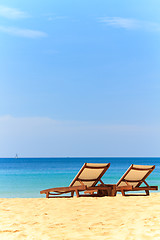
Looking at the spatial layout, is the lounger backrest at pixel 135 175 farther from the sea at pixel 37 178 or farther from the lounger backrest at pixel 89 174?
the sea at pixel 37 178

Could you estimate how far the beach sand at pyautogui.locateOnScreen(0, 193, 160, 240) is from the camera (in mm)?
4055

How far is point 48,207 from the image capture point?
598cm

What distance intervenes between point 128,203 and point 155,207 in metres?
0.63

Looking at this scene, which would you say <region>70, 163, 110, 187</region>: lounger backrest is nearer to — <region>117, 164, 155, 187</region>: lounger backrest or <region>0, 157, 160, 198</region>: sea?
<region>117, 164, 155, 187</region>: lounger backrest

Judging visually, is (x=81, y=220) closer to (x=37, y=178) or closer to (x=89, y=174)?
(x=89, y=174)

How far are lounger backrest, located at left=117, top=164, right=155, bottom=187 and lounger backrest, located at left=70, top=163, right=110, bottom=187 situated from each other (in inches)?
20.4

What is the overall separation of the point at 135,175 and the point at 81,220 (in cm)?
297

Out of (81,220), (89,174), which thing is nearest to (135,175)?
(89,174)

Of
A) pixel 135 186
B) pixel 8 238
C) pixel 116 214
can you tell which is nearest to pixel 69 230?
pixel 8 238

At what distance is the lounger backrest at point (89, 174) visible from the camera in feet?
22.6

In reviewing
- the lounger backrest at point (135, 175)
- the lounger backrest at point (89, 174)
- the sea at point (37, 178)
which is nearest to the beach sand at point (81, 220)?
the lounger backrest at point (89, 174)

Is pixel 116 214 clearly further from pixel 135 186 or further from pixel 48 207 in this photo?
pixel 135 186

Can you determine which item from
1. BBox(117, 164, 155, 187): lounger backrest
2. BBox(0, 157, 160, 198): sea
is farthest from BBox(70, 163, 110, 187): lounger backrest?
BBox(0, 157, 160, 198): sea

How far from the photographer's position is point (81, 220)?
479cm
